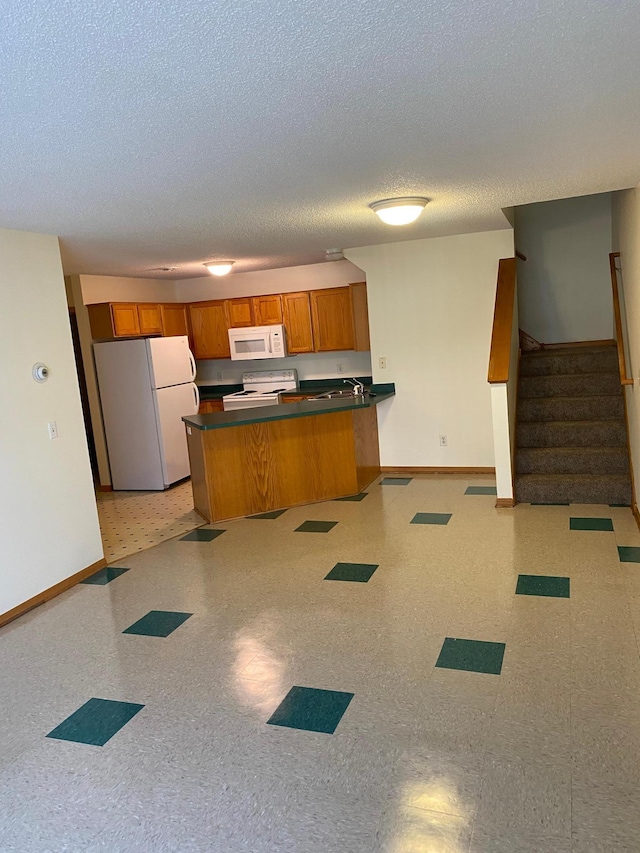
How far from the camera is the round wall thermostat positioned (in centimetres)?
396

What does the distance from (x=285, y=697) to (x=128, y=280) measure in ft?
18.5

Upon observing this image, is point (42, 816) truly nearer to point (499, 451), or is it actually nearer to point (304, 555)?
point (304, 555)

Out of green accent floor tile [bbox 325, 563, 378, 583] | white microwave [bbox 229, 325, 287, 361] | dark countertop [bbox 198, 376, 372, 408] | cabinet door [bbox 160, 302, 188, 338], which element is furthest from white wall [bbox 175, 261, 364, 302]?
green accent floor tile [bbox 325, 563, 378, 583]

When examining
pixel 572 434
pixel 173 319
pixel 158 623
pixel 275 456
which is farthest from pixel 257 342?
pixel 158 623

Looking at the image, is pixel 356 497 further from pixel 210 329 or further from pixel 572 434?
pixel 210 329

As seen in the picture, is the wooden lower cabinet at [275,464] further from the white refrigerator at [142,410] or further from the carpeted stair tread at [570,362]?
the carpeted stair tread at [570,362]

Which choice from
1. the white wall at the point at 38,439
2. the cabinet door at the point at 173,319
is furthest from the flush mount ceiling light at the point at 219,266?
the white wall at the point at 38,439

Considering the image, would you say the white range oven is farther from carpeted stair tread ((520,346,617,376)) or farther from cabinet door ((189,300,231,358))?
carpeted stair tread ((520,346,617,376))

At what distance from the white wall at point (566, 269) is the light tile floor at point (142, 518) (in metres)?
4.05

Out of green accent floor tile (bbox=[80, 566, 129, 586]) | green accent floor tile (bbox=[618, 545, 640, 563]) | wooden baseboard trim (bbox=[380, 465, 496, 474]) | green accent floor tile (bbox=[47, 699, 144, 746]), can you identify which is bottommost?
green accent floor tile (bbox=[47, 699, 144, 746])

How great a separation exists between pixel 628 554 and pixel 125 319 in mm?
5169

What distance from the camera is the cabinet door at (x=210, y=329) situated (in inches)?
305

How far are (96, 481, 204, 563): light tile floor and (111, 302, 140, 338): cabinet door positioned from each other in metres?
1.68

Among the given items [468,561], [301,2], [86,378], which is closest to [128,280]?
[86,378]
